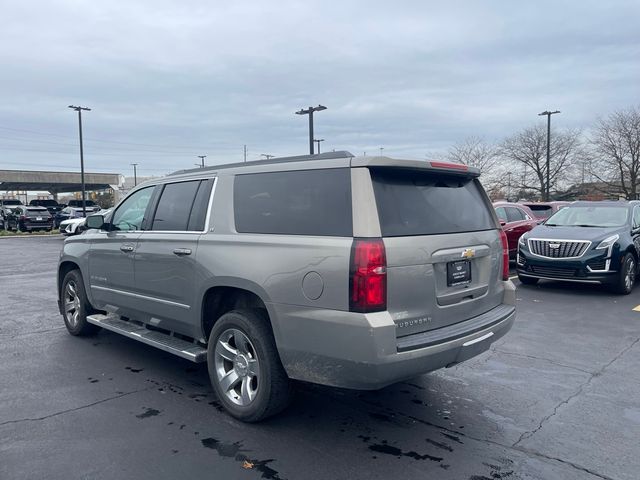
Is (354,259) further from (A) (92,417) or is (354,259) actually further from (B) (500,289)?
(A) (92,417)

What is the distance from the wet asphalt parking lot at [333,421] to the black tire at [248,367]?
16cm

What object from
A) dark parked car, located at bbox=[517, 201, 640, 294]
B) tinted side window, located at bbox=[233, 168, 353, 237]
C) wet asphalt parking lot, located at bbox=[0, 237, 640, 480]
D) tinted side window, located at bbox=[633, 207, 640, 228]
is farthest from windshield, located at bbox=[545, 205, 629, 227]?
tinted side window, located at bbox=[233, 168, 353, 237]

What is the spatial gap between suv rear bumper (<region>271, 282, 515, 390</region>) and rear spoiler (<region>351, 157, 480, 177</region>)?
1.00 m

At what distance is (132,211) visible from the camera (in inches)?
218

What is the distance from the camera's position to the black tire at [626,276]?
9125 mm

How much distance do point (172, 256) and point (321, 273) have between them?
1791 mm

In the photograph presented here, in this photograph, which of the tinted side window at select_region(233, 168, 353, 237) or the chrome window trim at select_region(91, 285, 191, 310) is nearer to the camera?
the tinted side window at select_region(233, 168, 353, 237)

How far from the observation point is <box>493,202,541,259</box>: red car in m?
12.6

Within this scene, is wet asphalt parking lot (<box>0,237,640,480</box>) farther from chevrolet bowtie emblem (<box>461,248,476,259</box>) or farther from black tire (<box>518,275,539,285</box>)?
black tire (<box>518,275,539,285</box>)

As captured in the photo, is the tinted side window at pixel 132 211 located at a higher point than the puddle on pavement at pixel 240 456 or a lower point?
higher

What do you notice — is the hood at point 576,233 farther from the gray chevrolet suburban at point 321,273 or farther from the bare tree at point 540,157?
the bare tree at point 540,157

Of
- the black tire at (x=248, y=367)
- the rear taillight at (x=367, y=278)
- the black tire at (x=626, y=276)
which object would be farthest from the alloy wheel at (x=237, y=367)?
the black tire at (x=626, y=276)

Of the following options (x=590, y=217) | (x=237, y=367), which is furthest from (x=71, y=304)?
(x=590, y=217)

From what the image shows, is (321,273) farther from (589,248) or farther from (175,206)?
(589,248)
